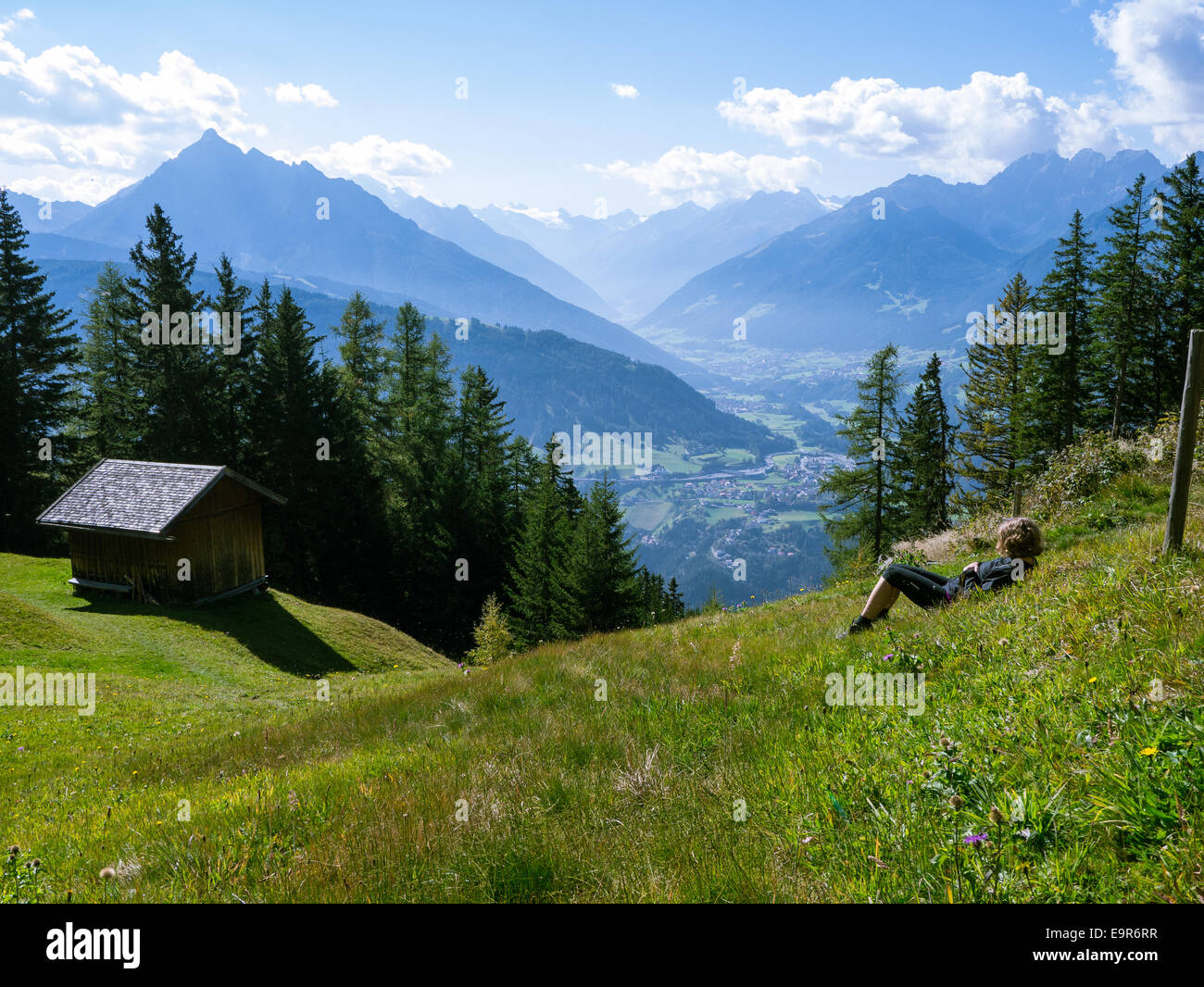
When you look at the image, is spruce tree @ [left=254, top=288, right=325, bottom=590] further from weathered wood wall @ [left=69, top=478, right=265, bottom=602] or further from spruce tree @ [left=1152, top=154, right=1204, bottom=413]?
spruce tree @ [left=1152, top=154, right=1204, bottom=413]

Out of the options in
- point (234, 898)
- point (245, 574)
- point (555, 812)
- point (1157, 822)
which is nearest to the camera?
point (1157, 822)

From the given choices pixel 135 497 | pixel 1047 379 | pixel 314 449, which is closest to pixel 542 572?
pixel 314 449

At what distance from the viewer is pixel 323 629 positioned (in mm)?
31516

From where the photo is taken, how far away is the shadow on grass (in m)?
26.9

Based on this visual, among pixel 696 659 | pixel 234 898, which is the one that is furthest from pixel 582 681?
pixel 234 898

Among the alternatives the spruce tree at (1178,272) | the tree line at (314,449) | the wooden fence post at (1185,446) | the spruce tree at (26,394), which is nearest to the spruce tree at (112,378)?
the tree line at (314,449)

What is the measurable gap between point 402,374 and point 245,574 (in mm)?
27962

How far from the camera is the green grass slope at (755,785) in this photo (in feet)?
9.62

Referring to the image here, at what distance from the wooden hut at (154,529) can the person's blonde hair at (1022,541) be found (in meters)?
31.9

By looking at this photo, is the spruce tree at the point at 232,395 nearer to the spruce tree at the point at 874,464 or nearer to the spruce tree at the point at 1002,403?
the spruce tree at the point at 874,464

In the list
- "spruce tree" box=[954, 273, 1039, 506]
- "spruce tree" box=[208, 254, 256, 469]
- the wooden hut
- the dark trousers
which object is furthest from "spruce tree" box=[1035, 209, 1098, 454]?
"spruce tree" box=[208, 254, 256, 469]

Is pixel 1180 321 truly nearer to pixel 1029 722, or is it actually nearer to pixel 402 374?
pixel 1029 722

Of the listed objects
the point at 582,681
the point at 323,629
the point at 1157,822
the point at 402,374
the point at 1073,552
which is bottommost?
the point at 323,629

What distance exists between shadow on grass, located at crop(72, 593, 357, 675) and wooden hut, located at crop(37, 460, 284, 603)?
101cm
